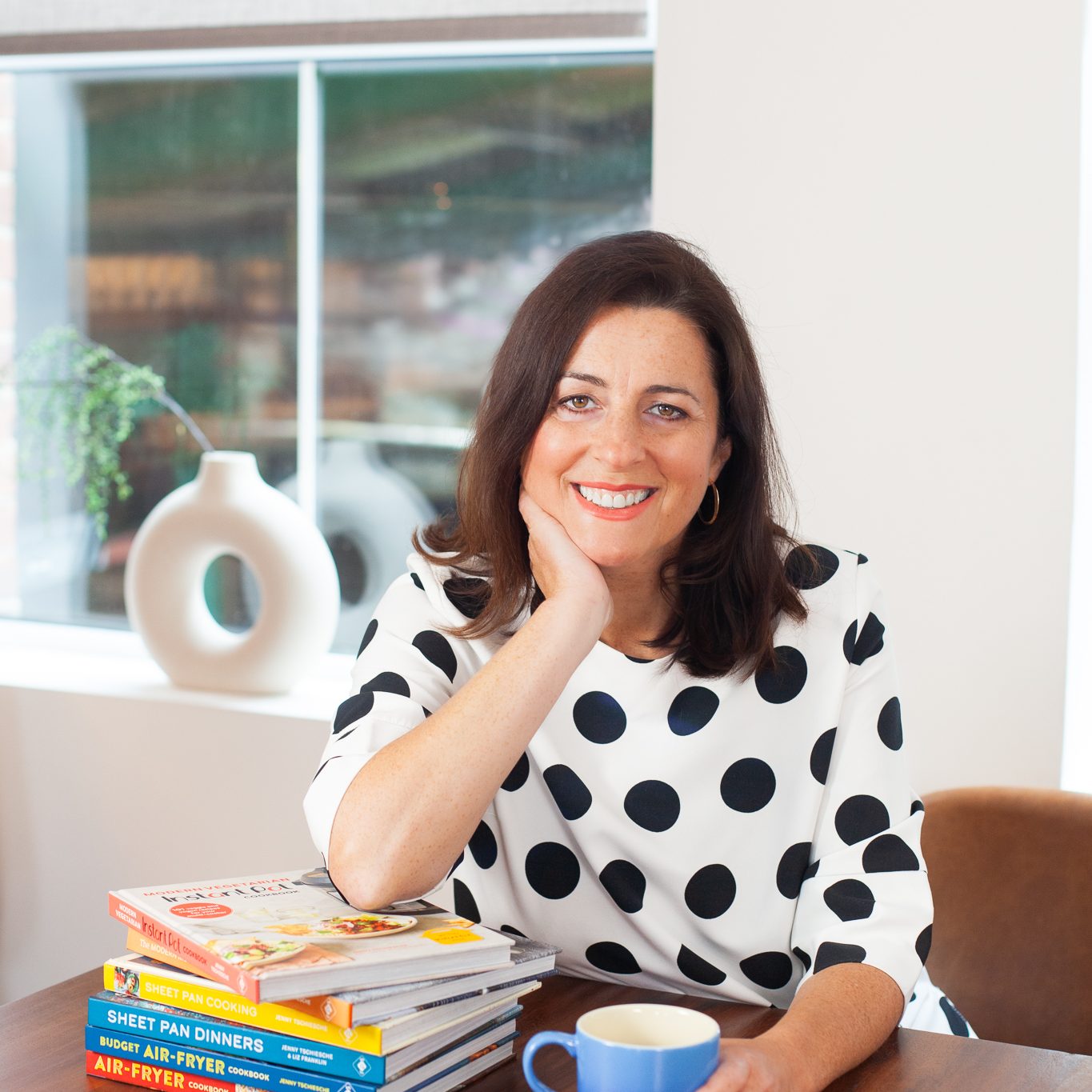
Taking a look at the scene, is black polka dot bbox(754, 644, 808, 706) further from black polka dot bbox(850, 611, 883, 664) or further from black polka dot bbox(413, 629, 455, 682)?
black polka dot bbox(413, 629, 455, 682)

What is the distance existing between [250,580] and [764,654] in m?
1.89

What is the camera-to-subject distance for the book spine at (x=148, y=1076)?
0.93 meters

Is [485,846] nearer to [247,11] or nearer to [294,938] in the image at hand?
[294,938]

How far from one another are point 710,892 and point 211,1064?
60 cm

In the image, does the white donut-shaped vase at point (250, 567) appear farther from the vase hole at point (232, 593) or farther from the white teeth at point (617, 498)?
the white teeth at point (617, 498)

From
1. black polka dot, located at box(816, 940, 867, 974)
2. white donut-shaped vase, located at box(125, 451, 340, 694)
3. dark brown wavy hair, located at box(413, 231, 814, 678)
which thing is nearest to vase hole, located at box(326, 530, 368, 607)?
white donut-shaped vase, located at box(125, 451, 340, 694)

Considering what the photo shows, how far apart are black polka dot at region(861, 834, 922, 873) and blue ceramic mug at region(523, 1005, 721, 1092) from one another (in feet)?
1.55

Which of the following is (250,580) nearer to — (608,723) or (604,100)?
(604,100)

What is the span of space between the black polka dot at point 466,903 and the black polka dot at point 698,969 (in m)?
0.23

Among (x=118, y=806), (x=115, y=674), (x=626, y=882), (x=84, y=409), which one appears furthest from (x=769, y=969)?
(x=84, y=409)

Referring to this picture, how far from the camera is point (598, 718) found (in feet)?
4.63

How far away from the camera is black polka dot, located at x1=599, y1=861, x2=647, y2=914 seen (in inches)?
54.1

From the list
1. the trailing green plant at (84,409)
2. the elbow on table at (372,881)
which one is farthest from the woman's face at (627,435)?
the trailing green plant at (84,409)

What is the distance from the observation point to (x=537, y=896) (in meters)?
1.40
